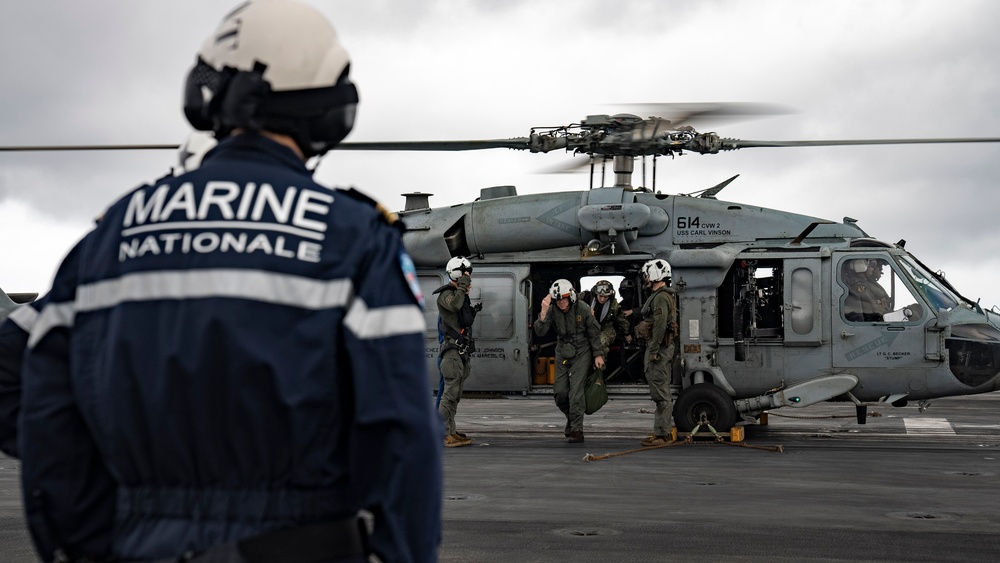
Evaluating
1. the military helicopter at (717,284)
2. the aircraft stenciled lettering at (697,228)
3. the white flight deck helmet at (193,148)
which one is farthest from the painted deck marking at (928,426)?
the white flight deck helmet at (193,148)

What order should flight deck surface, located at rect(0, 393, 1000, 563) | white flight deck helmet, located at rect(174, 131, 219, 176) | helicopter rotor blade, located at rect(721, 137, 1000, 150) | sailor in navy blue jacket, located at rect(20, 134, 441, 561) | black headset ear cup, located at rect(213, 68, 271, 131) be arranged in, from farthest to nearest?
helicopter rotor blade, located at rect(721, 137, 1000, 150), flight deck surface, located at rect(0, 393, 1000, 563), white flight deck helmet, located at rect(174, 131, 219, 176), black headset ear cup, located at rect(213, 68, 271, 131), sailor in navy blue jacket, located at rect(20, 134, 441, 561)

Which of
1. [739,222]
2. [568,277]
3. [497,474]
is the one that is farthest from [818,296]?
[497,474]

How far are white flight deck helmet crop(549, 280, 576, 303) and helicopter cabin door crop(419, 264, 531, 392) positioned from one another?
2.26 feet

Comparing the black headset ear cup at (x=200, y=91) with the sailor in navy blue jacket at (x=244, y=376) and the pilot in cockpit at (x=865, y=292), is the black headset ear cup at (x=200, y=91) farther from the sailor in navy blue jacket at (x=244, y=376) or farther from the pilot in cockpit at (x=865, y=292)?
the pilot in cockpit at (x=865, y=292)

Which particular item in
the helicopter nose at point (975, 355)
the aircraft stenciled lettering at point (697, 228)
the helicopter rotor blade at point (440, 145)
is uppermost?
the helicopter rotor blade at point (440, 145)

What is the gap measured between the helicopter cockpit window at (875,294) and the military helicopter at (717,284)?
17 millimetres

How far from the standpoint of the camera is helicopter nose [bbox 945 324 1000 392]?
13.0 meters

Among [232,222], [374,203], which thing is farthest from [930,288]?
[232,222]

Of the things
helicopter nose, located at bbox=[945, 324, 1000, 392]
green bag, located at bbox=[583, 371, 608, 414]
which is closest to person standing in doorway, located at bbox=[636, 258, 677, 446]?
green bag, located at bbox=[583, 371, 608, 414]

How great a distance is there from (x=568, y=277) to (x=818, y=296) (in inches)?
128

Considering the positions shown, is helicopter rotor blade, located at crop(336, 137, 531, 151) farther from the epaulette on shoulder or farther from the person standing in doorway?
the epaulette on shoulder

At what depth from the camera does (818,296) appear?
13.4 metres

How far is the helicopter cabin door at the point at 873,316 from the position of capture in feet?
43.2

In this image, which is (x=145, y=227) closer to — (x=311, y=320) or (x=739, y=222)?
(x=311, y=320)
